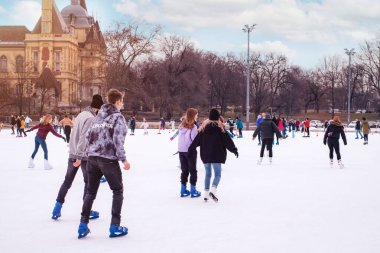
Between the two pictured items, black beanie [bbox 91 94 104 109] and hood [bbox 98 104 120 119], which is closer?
hood [bbox 98 104 120 119]

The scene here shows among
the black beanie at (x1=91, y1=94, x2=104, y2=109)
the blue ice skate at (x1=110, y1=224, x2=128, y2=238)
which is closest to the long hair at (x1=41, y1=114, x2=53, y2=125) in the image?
the black beanie at (x1=91, y1=94, x2=104, y2=109)

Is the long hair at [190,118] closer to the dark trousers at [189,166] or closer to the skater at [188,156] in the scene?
the skater at [188,156]

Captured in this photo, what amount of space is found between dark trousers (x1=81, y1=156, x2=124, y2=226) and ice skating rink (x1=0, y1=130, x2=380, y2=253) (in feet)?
1.03

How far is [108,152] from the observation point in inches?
220

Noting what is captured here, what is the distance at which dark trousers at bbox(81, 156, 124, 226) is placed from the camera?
5590mm

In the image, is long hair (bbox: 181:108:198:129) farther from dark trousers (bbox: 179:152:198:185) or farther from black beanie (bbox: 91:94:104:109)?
black beanie (bbox: 91:94:104:109)

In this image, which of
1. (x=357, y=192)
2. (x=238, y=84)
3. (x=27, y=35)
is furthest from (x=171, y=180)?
(x=27, y=35)

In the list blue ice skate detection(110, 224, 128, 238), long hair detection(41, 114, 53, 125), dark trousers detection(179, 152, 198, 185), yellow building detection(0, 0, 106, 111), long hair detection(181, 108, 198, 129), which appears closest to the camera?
blue ice skate detection(110, 224, 128, 238)

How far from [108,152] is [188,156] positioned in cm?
330

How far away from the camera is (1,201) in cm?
829

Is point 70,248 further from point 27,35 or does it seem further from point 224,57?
point 27,35

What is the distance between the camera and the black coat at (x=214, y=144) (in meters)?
8.09

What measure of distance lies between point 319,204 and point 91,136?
4.06 meters

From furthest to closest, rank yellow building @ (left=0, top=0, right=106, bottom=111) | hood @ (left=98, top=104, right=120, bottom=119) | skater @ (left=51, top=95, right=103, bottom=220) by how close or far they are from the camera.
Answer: yellow building @ (left=0, top=0, right=106, bottom=111) < skater @ (left=51, top=95, right=103, bottom=220) < hood @ (left=98, top=104, right=120, bottom=119)
